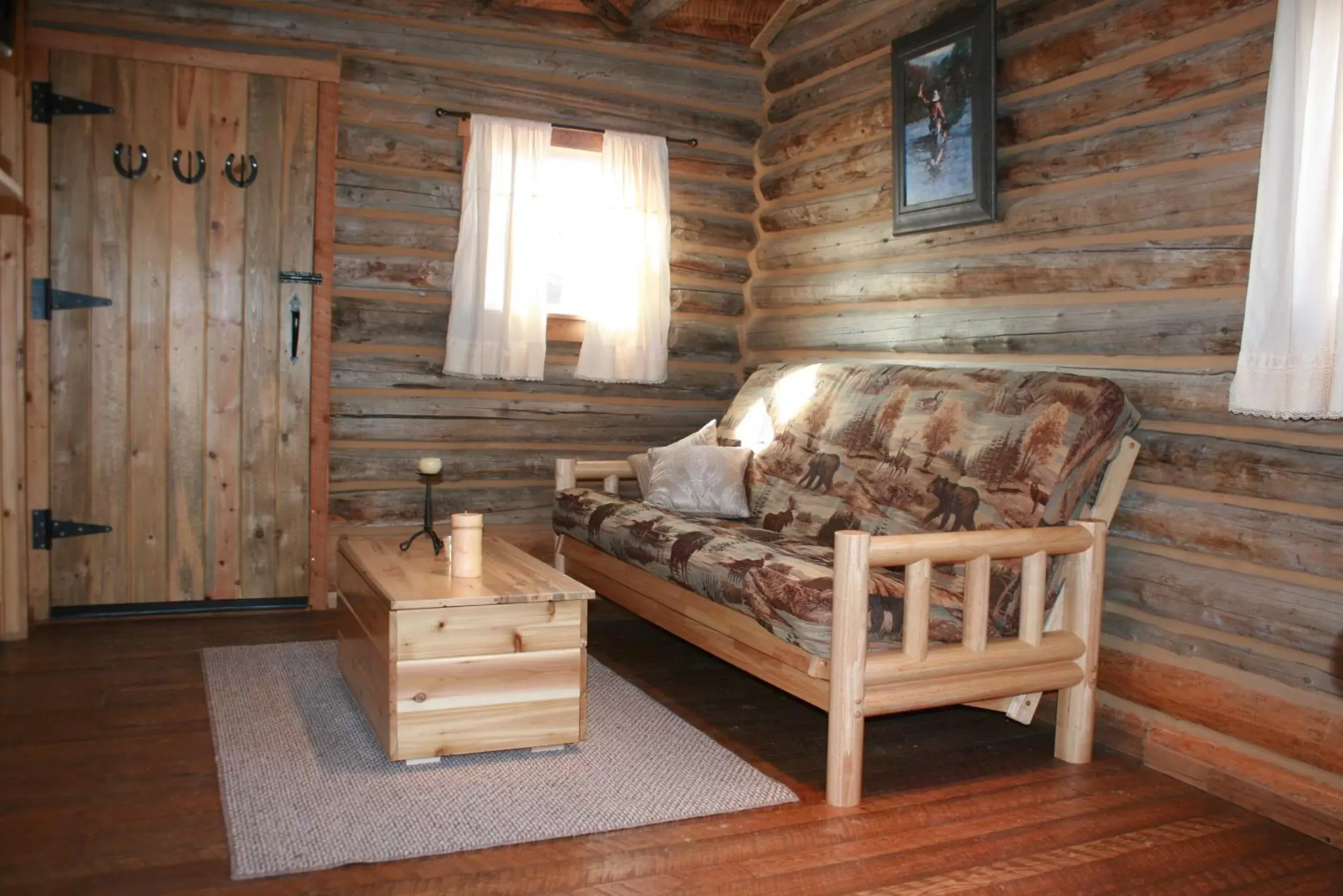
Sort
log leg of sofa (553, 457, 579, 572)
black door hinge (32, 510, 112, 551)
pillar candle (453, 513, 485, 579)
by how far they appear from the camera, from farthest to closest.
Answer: log leg of sofa (553, 457, 579, 572) → black door hinge (32, 510, 112, 551) → pillar candle (453, 513, 485, 579)

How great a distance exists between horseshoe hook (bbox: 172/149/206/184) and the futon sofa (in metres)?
1.92

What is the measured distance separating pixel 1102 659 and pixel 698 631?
115cm

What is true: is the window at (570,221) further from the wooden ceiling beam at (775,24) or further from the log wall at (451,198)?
the wooden ceiling beam at (775,24)

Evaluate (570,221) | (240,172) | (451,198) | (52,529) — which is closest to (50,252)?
(240,172)

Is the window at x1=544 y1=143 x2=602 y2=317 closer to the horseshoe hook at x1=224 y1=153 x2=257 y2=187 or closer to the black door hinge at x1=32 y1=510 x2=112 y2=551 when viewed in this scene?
the horseshoe hook at x1=224 y1=153 x2=257 y2=187

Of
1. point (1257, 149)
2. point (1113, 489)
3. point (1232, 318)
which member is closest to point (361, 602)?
point (1113, 489)

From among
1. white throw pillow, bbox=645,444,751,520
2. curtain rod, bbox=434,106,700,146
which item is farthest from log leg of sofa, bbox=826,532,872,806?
curtain rod, bbox=434,106,700,146

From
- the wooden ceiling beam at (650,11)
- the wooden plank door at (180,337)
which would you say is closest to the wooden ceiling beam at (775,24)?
the wooden ceiling beam at (650,11)

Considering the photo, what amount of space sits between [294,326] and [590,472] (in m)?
1.30

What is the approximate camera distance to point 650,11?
4629 millimetres

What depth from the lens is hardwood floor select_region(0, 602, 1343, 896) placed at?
2.17m

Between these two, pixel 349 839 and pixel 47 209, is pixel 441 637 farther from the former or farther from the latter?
pixel 47 209

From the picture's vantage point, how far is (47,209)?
3.93 m

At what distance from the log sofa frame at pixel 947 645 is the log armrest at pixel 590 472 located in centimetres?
128
